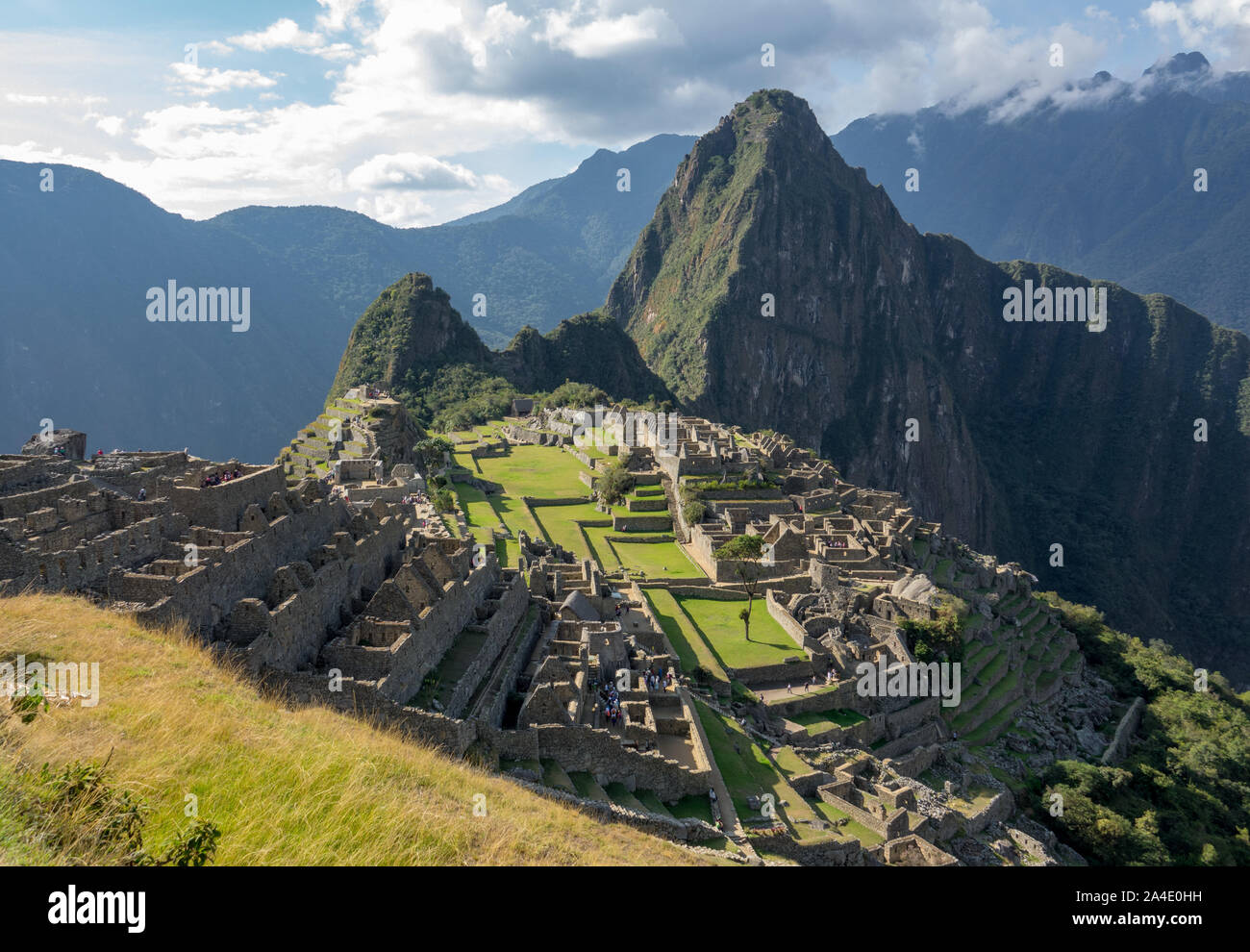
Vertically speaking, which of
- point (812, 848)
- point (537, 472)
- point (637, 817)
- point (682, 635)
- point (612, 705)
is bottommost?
point (812, 848)

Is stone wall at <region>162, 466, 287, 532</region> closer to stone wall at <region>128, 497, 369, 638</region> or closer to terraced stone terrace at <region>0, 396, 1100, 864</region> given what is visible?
terraced stone terrace at <region>0, 396, 1100, 864</region>

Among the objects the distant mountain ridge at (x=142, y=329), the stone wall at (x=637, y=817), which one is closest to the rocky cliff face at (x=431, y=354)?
the distant mountain ridge at (x=142, y=329)

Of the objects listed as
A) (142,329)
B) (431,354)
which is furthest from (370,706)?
(142,329)

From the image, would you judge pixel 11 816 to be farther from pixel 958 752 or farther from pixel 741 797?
pixel 958 752

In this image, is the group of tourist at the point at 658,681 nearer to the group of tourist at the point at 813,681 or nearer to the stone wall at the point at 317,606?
the group of tourist at the point at 813,681

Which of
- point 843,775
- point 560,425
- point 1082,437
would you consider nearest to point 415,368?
point 560,425

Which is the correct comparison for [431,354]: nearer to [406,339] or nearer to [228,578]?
[406,339]
